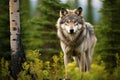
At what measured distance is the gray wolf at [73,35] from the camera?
14.0 meters

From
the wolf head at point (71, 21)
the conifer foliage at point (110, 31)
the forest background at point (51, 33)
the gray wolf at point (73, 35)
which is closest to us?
the wolf head at point (71, 21)

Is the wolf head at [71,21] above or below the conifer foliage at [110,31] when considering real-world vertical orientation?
above

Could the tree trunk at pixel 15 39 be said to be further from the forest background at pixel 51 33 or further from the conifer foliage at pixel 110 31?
the conifer foliage at pixel 110 31

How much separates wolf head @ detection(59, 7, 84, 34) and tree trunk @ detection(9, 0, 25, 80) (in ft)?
4.72

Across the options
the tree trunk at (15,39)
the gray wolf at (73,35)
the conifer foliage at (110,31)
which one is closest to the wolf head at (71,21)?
the gray wolf at (73,35)

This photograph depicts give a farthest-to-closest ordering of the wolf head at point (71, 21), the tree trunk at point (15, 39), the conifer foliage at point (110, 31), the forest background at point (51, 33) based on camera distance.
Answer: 1. the conifer foliage at point (110, 31)
2. the forest background at point (51, 33)
3. the wolf head at point (71, 21)
4. the tree trunk at point (15, 39)

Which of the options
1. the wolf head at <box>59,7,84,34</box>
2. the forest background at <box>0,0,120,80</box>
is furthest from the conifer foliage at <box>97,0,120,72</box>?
the wolf head at <box>59,7,84,34</box>

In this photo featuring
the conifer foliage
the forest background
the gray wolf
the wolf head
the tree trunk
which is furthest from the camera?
the conifer foliage

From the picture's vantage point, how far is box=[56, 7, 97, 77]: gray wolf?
13977 millimetres

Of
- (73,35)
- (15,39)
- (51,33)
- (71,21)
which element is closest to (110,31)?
(51,33)

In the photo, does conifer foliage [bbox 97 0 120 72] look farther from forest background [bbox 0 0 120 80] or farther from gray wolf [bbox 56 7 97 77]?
gray wolf [bbox 56 7 97 77]

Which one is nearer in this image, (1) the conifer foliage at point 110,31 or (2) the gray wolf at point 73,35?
(2) the gray wolf at point 73,35

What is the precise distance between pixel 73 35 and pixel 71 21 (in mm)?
631

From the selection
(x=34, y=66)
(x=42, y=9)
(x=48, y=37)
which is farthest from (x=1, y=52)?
(x=48, y=37)
